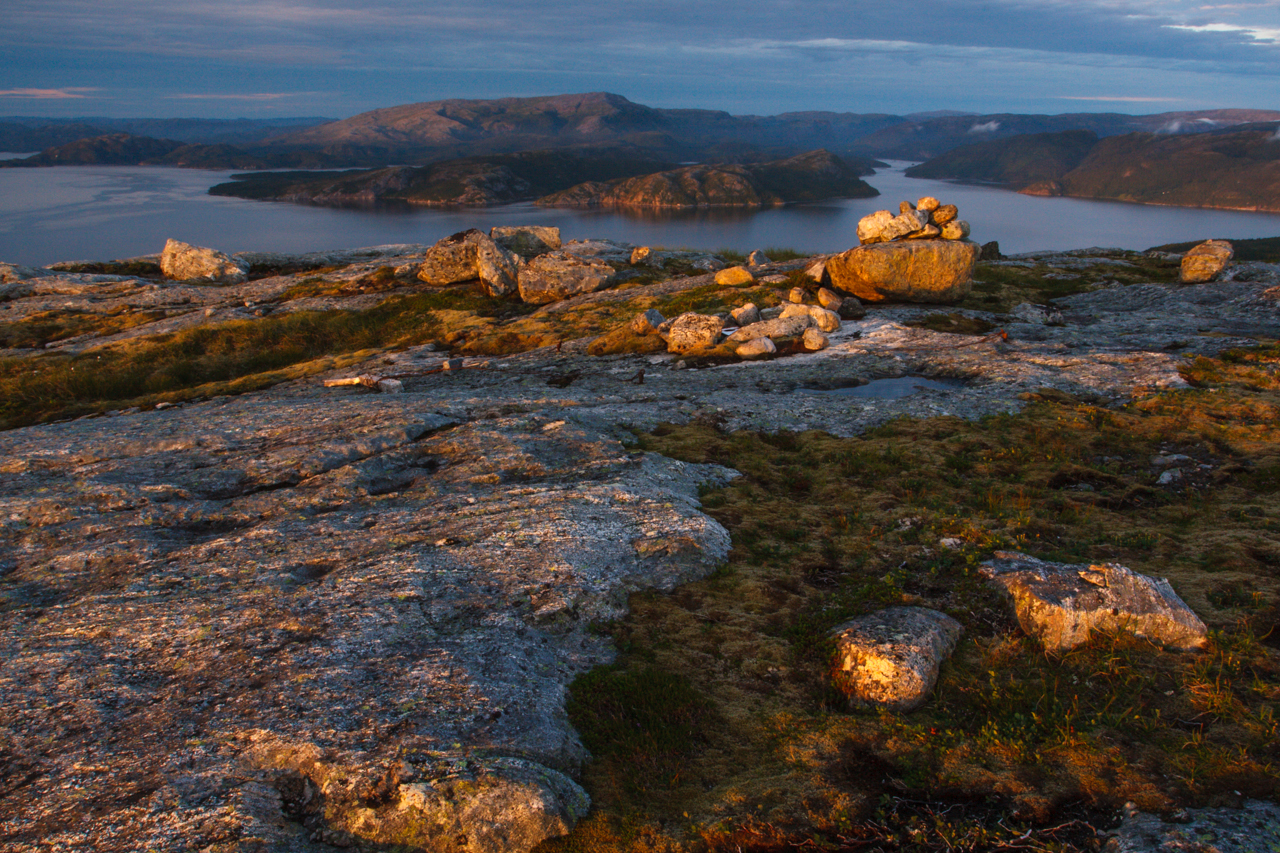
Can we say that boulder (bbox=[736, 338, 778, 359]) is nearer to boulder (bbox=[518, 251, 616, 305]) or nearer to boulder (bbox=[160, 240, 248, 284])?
boulder (bbox=[518, 251, 616, 305])

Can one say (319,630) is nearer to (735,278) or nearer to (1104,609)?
(1104,609)

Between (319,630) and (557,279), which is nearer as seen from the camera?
(319,630)

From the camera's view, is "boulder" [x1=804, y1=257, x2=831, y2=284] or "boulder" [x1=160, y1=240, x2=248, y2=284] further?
"boulder" [x1=160, y1=240, x2=248, y2=284]

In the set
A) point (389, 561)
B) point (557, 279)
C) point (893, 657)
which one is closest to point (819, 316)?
point (557, 279)

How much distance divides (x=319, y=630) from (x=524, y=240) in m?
69.5

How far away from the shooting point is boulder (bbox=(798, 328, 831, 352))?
3591cm

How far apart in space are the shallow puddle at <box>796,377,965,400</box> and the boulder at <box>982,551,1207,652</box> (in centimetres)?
1748

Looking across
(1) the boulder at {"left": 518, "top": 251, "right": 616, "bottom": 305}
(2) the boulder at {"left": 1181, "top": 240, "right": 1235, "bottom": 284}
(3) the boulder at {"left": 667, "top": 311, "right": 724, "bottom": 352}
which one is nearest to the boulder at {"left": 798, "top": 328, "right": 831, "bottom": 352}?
(3) the boulder at {"left": 667, "top": 311, "right": 724, "bottom": 352}

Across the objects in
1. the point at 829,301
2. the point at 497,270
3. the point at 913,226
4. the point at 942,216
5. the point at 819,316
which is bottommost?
the point at 819,316

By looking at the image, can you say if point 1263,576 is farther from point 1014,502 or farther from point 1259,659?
point 1014,502

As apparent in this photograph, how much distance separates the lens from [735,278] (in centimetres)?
5359

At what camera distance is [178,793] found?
7602mm

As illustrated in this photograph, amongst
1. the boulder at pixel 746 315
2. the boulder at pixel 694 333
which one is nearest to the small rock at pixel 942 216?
the boulder at pixel 746 315

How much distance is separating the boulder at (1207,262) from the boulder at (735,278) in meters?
33.9
